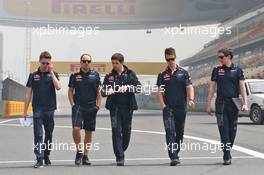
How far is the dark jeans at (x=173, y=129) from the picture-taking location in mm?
8781

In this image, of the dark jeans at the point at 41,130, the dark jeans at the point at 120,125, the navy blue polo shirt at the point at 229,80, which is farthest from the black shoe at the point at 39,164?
the navy blue polo shirt at the point at 229,80

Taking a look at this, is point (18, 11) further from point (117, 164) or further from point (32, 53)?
point (117, 164)

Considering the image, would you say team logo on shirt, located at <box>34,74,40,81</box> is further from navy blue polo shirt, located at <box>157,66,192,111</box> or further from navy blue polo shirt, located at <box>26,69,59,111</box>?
navy blue polo shirt, located at <box>157,66,192,111</box>

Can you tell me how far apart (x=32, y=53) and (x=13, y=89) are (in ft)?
16.9

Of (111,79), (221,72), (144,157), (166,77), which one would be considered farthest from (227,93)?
(144,157)

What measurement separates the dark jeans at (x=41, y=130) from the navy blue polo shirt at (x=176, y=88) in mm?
1752

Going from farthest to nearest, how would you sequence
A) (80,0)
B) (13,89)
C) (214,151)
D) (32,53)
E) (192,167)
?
(13,89), (80,0), (32,53), (214,151), (192,167)

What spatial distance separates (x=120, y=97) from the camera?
895cm

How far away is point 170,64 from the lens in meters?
8.95

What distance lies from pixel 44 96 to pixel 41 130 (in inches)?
19.9

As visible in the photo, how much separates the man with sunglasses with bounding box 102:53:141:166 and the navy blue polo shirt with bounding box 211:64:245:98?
1256 millimetres

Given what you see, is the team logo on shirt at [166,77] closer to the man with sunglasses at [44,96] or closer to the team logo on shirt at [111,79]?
the team logo on shirt at [111,79]

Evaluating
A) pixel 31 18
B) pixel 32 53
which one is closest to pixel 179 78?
pixel 32 53

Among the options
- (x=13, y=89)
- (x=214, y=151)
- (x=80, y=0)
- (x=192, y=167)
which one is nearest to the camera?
(x=192, y=167)
